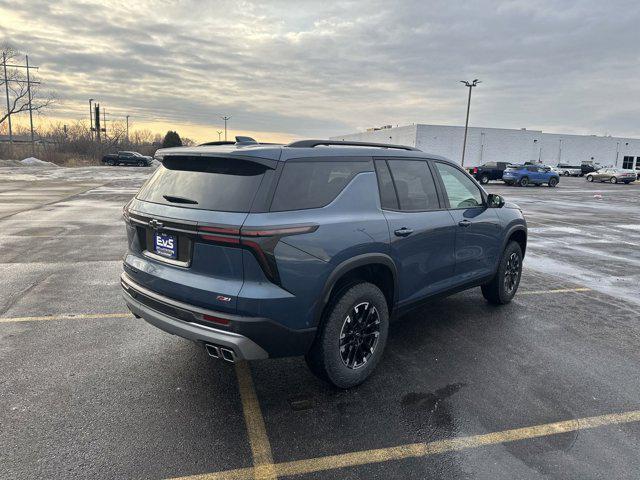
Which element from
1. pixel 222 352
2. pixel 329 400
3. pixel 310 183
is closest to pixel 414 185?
pixel 310 183

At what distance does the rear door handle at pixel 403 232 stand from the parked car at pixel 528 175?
32950 millimetres

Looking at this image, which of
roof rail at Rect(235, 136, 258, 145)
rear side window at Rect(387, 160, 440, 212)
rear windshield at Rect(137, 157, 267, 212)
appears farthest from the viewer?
rear side window at Rect(387, 160, 440, 212)

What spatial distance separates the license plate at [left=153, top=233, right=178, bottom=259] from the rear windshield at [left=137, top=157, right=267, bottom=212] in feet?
0.79

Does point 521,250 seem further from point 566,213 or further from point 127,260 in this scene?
point 566,213

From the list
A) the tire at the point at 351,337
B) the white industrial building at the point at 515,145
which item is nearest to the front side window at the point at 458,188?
the tire at the point at 351,337

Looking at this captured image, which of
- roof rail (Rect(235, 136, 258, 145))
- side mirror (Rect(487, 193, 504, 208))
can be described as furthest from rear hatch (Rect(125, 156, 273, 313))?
side mirror (Rect(487, 193, 504, 208))

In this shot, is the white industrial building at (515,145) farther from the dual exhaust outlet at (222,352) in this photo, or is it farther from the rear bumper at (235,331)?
the dual exhaust outlet at (222,352)

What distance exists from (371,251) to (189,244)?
4.36ft

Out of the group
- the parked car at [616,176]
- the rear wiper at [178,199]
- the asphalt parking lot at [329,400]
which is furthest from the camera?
the parked car at [616,176]

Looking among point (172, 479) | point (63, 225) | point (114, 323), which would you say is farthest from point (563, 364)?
point (63, 225)

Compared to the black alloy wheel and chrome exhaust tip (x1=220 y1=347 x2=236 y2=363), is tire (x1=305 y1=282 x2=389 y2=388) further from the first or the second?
chrome exhaust tip (x1=220 y1=347 x2=236 y2=363)

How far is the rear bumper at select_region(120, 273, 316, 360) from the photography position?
2811 millimetres

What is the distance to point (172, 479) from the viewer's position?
2479 mm

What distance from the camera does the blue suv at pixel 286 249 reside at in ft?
9.29
